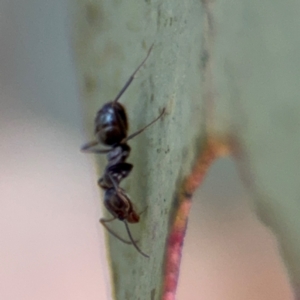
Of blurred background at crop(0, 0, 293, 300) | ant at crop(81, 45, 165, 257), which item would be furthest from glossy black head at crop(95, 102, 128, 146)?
blurred background at crop(0, 0, 293, 300)

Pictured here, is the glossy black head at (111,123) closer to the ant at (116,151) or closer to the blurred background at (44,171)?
the ant at (116,151)

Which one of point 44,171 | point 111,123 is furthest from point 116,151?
point 44,171

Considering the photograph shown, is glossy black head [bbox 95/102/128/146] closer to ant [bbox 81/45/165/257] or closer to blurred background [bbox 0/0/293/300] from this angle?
ant [bbox 81/45/165/257]

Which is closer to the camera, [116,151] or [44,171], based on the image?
[116,151]

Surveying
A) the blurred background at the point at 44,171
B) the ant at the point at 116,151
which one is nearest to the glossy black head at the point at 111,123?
the ant at the point at 116,151

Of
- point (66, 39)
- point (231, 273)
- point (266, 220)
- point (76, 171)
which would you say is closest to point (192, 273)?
point (231, 273)

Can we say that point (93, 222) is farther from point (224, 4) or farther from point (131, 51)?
point (224, 4)

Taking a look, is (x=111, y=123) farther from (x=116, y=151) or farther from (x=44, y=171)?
(x=44, y=171)
